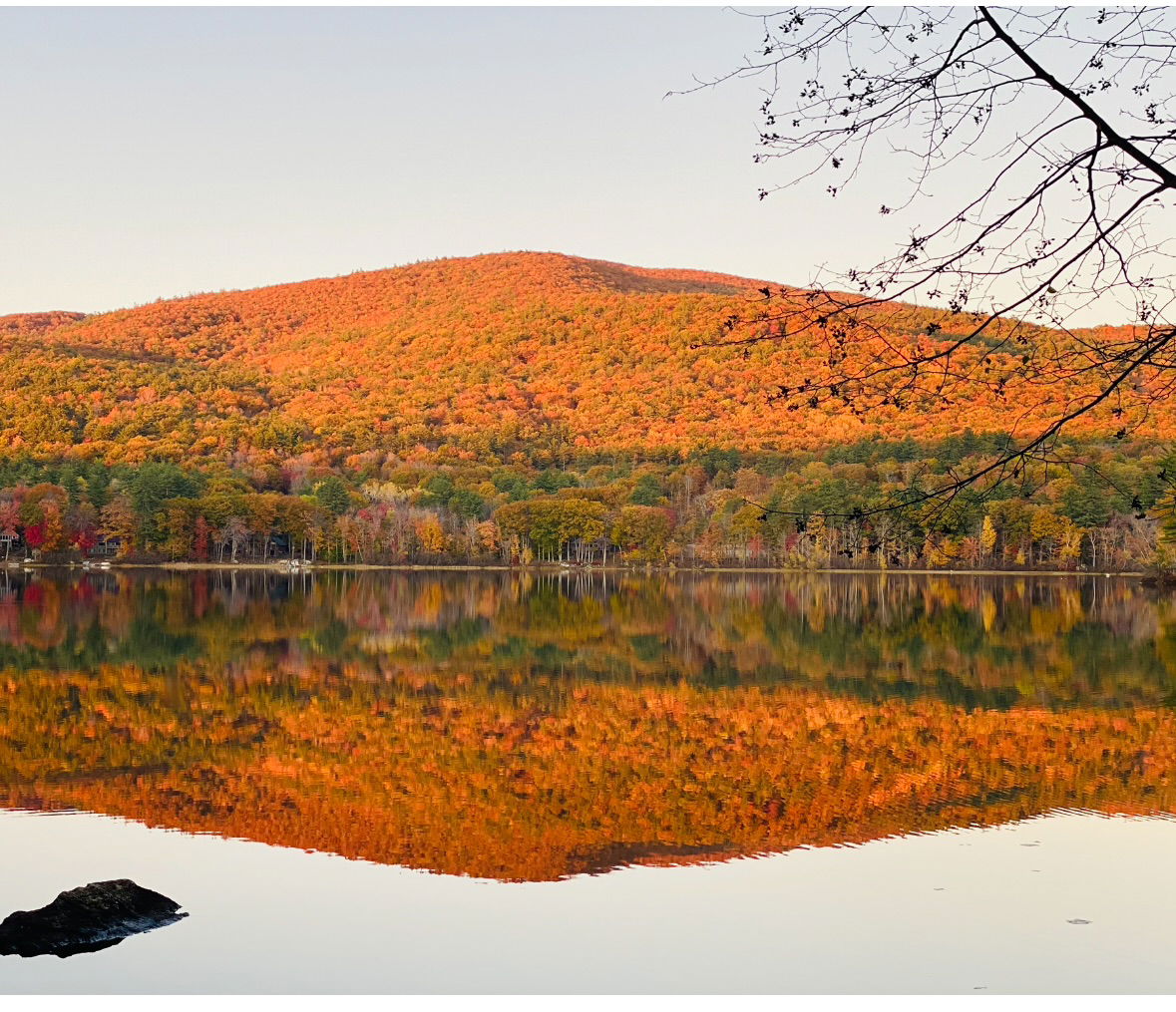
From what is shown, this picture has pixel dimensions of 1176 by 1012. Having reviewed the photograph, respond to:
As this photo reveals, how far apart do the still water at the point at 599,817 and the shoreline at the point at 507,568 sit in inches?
2695

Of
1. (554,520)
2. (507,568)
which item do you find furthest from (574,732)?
(507,568)

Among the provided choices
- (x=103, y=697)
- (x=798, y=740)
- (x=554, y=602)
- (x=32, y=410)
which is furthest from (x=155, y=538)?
(x=798, y=740)

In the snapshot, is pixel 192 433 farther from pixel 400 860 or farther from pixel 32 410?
pixel 400 860

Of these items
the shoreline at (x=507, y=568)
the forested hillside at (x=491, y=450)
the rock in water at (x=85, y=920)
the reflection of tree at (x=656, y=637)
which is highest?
the forested hillside at (x=491, y=450)

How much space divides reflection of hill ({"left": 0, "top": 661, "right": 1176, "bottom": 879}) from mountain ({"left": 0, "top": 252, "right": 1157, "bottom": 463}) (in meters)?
87.8

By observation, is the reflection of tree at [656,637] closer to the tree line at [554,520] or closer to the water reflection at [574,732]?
the water reflection at [574,732]

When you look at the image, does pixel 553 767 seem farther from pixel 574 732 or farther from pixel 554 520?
pixel 554 520

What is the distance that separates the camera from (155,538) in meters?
103

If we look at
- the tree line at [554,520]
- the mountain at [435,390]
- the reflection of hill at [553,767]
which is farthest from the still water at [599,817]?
the mountain at [435,390]

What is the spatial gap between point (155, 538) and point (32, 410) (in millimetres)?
49259

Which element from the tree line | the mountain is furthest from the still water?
the mountain

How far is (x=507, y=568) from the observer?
106562 mm

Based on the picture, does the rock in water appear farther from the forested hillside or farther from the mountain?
the mountain

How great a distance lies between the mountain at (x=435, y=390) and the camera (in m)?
134
